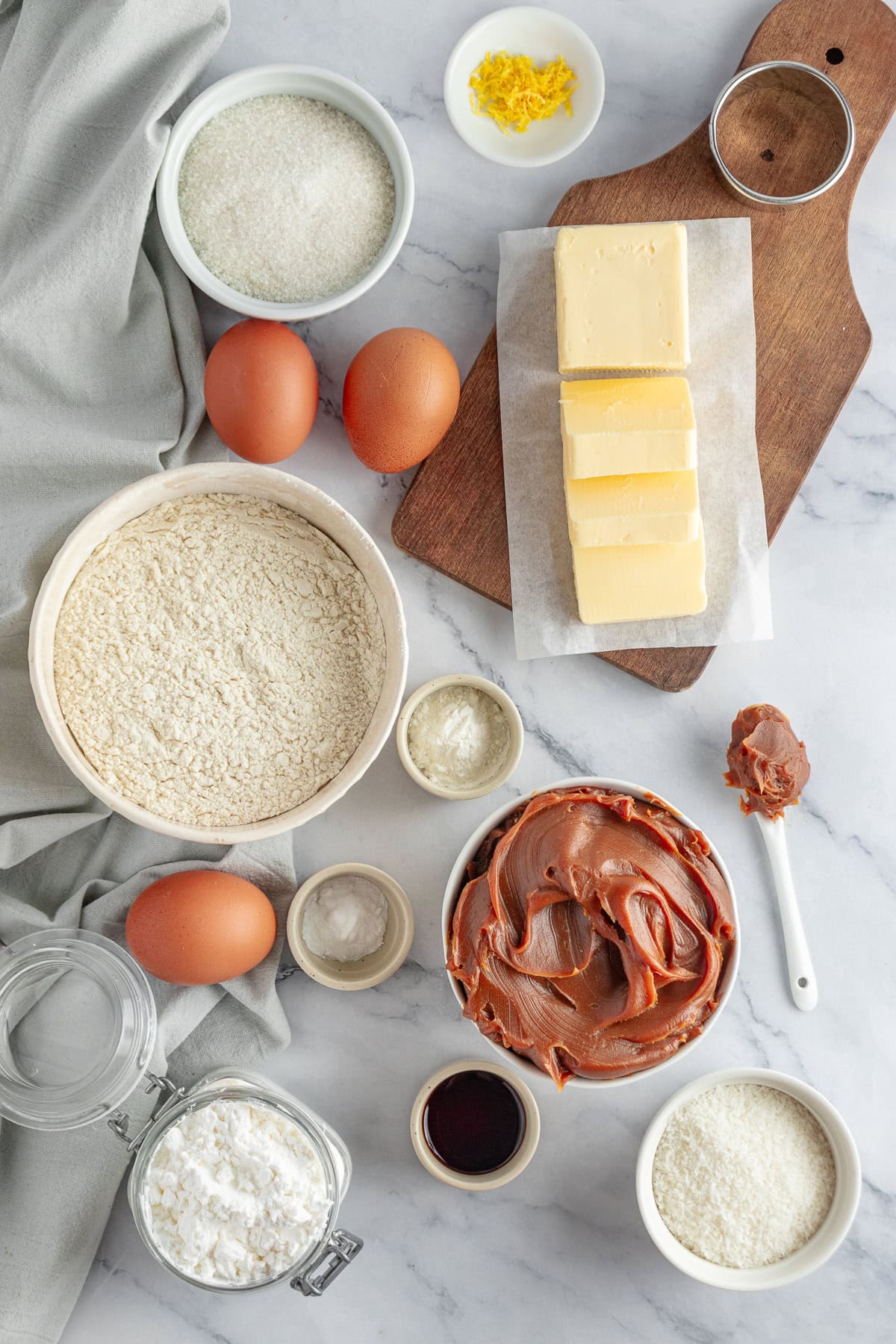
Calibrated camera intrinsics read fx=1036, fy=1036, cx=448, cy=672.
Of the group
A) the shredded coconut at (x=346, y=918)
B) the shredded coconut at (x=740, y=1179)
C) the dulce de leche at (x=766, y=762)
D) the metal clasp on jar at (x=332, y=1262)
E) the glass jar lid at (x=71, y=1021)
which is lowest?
the metal clasp on jar at (x=332, y=1262)

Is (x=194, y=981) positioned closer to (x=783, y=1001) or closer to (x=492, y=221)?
(x=783, y=1001)

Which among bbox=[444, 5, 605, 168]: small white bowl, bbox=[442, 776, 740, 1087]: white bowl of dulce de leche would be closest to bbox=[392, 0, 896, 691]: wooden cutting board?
bbox=[444, 5, 605, 168]: small white bowl

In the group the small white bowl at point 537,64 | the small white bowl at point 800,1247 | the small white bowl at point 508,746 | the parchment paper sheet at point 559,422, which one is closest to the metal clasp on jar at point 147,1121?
the small white bowl at point 508,746

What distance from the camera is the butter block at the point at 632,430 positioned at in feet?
5.39

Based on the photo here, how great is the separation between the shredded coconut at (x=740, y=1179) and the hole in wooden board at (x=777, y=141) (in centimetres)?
150

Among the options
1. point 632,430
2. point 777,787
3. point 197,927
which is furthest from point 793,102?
point 197,927

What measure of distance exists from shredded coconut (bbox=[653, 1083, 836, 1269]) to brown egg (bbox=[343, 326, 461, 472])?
1.14 meters

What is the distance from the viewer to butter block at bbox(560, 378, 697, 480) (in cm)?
164

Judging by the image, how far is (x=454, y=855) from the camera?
5.86 ft

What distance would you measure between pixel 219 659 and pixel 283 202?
0.71 meters

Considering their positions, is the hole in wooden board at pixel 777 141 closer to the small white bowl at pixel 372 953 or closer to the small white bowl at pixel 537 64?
the small white bowl at pixel 537 64

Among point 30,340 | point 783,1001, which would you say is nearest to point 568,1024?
point 783,1001

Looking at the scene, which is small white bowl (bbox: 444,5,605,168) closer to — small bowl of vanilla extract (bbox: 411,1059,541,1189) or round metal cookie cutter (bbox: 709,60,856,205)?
round metal cookie cutter (bbox: 709,60,856,205)

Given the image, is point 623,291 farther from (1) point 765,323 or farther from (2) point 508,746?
(2) point 508,746
